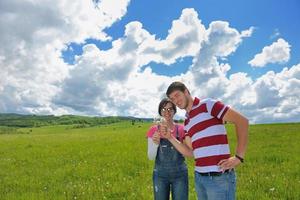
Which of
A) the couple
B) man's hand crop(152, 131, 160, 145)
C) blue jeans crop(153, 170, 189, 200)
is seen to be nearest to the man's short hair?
the couple

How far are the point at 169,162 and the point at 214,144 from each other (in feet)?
5.55

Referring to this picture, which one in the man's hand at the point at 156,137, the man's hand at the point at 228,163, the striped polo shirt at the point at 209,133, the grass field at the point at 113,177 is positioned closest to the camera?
the man's hand at the point at 228,163

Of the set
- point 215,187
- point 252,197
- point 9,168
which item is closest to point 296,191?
point 252,197

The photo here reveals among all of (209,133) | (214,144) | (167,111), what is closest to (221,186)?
(214,144)

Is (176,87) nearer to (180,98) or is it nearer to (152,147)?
(180,98)

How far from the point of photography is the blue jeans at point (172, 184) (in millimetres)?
6711

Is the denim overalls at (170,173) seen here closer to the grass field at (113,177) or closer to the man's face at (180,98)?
the man's face at (180,98)

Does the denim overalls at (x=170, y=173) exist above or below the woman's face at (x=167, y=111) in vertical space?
below

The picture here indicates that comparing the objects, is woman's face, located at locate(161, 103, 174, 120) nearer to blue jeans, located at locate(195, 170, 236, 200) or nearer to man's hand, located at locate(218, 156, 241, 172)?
blue jeans, located at locate(195, 170, 236, 200)

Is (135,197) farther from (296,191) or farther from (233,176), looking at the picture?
(233,176)

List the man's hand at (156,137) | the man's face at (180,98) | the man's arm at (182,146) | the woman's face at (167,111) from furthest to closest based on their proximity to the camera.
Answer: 1. the woman's face at (167,111)
2. the man's hand at (156,137)
3. the man's arm at (182,146)
4. the man's face at (180,98)

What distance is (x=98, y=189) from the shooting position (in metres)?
12.0

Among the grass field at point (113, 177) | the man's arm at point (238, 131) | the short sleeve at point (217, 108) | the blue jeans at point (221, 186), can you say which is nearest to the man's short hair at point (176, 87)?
the short sleeve at point (217, 108)

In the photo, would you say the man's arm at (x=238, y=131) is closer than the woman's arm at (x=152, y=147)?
Yes
